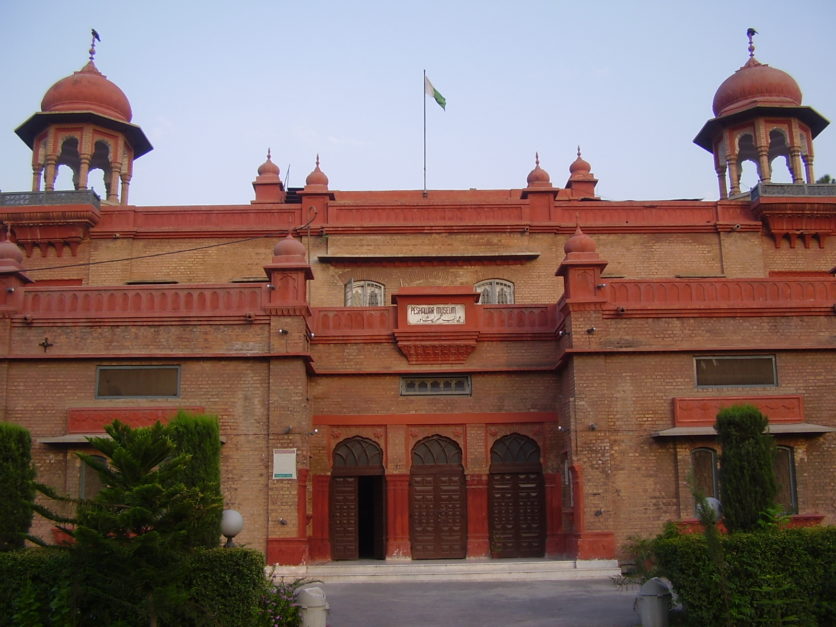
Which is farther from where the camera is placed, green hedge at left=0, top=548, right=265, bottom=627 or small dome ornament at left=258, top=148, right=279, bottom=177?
small dome ornament at left=258, top=148, right=279, bottom=177

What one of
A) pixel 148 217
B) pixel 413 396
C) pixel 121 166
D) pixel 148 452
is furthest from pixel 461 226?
pixel 148 452

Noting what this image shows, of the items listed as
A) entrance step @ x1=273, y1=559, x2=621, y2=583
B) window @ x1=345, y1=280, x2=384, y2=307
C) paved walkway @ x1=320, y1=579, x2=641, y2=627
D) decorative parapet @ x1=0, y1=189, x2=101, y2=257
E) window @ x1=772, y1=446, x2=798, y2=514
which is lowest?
paved walkway @ x1=320, y1=579, x2=641, y2=627

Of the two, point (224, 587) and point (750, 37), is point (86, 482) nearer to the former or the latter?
point (224, 587)

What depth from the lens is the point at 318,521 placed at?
20172 mm

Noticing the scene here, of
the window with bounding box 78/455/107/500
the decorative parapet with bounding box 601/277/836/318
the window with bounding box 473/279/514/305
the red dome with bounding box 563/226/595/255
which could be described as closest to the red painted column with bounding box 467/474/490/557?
the decorative parapet with bounding box 601/277/836/318

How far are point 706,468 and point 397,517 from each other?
21.4 ft

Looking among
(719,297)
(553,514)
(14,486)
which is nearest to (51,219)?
(14,486)

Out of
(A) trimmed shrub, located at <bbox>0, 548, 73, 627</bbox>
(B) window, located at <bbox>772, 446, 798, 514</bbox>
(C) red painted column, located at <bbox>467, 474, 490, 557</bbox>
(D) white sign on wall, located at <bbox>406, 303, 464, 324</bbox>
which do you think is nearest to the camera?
(A) trimmed shrub, located at <bbox>0, 548, 73, 627</bbox>

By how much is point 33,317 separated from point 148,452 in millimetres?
9782

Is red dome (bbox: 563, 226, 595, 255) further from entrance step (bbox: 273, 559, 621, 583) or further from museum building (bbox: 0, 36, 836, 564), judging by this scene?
entrance step (bbox: 273, 559, 621, 583)

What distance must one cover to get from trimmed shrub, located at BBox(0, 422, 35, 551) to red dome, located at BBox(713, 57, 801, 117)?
21777 mm

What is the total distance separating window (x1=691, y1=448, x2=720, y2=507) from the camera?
1892cm

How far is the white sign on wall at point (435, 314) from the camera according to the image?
20.9m

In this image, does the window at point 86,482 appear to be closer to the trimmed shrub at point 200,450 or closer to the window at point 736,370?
the trimmed shrub at point 200,450
